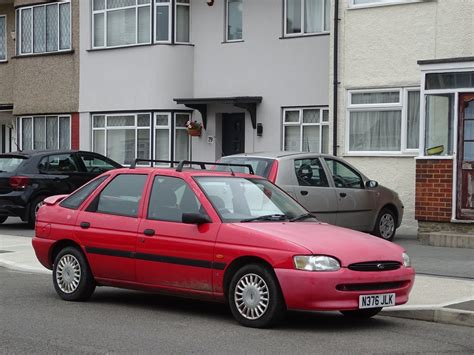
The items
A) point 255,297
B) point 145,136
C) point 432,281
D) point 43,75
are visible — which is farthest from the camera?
point 43,75

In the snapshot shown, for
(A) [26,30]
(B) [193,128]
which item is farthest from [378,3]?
(A) [26,30]

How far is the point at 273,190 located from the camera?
34.7ft

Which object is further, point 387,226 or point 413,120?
point 413,120

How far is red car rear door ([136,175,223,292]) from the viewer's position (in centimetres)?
945

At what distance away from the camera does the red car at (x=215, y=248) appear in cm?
884

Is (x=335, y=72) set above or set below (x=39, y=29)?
below

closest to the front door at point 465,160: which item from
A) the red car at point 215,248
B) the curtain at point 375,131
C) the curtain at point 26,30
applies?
the curtain at point 375,131

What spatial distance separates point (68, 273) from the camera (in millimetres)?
10719

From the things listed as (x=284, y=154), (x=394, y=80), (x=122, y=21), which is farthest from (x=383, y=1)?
(x=122, y=21)

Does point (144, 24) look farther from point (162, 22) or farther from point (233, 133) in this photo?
point (233, 133)

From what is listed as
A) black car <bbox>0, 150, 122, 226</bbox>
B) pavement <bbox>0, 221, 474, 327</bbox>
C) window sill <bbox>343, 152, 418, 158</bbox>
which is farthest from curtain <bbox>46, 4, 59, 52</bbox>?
window sill <bbox>343, 152, 418, 158</bbox>

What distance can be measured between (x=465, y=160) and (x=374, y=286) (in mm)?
8163

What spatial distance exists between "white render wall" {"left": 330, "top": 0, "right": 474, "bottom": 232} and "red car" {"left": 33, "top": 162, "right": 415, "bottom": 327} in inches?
329

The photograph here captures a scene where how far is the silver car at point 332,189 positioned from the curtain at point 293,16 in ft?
20.4
